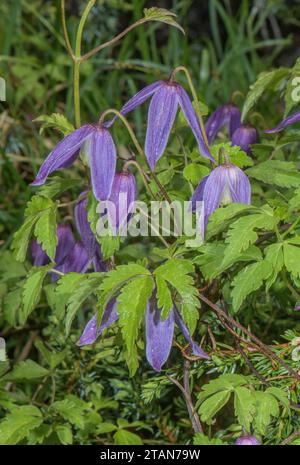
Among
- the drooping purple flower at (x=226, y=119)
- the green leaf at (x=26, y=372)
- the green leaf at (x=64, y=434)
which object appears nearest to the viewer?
the green leaf at (x=64, y=434)

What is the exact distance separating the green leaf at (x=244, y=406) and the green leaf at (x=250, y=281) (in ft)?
0.46

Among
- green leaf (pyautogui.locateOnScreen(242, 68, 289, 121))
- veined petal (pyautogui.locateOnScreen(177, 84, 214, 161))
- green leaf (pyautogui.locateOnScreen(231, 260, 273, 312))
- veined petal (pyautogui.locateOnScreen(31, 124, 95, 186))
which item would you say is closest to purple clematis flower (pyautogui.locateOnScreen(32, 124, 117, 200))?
veined petal (pyautogui.locateOnScreen(31, 124, 95, 186))

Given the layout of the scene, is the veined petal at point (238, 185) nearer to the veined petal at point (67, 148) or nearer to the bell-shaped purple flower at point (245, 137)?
the veined petal at point (67, 148)

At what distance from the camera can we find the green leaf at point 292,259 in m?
1.36

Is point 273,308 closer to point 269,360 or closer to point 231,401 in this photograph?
point 231,401

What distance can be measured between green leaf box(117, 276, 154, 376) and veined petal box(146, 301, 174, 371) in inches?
4.7

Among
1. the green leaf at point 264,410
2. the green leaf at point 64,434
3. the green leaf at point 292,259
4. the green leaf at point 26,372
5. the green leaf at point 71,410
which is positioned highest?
the green leaf at point 292,259

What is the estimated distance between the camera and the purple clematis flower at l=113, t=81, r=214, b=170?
156 centimetres

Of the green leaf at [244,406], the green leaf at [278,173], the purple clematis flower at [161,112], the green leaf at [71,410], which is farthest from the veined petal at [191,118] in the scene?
the green leaf at [71,410]

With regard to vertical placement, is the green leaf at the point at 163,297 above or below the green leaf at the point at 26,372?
above

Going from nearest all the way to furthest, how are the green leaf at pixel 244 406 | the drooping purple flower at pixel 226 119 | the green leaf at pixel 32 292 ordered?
the green leaf at pixel 244 406 → the green leaf at pixel 32 292 → the drooping purple flower at pixel 226 119

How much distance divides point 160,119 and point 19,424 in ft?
2.11

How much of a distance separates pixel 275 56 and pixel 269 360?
249 cm

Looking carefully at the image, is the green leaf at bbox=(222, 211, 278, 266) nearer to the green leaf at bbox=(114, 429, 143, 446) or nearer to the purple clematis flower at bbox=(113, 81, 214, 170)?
the purple clematis flower at bbox=(113, 81, 214, 170)
